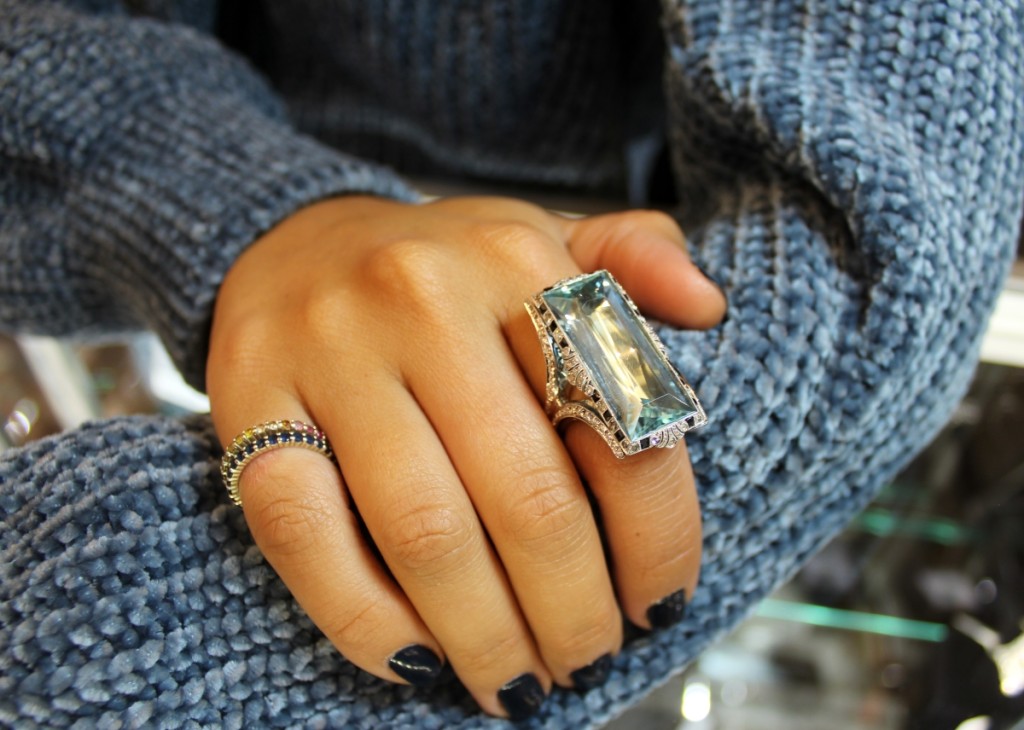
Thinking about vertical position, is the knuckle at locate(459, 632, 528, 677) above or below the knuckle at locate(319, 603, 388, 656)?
below

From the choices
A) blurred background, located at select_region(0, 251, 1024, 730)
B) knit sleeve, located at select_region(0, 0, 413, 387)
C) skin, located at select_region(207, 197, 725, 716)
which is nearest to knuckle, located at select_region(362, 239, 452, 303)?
skin, located at select_region(207, 197, 725, 716)

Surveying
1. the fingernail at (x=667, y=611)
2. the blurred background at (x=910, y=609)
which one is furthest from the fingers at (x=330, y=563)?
the blurred background at (x=910, y=609)

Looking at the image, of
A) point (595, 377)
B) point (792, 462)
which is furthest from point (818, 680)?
point (595, 377)

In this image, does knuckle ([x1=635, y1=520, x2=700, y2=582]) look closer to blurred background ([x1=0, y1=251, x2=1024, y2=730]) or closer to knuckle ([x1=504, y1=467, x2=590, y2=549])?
knuckle ([x1=504, y1=467, x2=590, y2=549])

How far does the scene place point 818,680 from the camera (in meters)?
0.49

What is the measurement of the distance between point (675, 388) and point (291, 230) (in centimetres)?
23

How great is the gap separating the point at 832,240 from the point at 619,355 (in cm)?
13

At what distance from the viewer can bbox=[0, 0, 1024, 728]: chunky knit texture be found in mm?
268

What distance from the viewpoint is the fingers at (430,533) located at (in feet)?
0.86

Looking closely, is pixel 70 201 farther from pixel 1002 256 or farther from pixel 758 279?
pixel 1002 256

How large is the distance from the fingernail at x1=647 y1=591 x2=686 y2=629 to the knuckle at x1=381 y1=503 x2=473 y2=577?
0.33ft

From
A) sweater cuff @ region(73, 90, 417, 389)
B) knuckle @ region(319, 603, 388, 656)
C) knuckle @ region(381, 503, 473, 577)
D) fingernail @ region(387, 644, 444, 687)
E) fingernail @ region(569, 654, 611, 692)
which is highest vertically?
sweater cuff @ region(73, 90, 417, 389)

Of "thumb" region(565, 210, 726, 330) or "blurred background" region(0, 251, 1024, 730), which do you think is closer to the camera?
"thumb" region(565, 210, 726, 330)

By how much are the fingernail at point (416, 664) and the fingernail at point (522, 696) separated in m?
0.03
